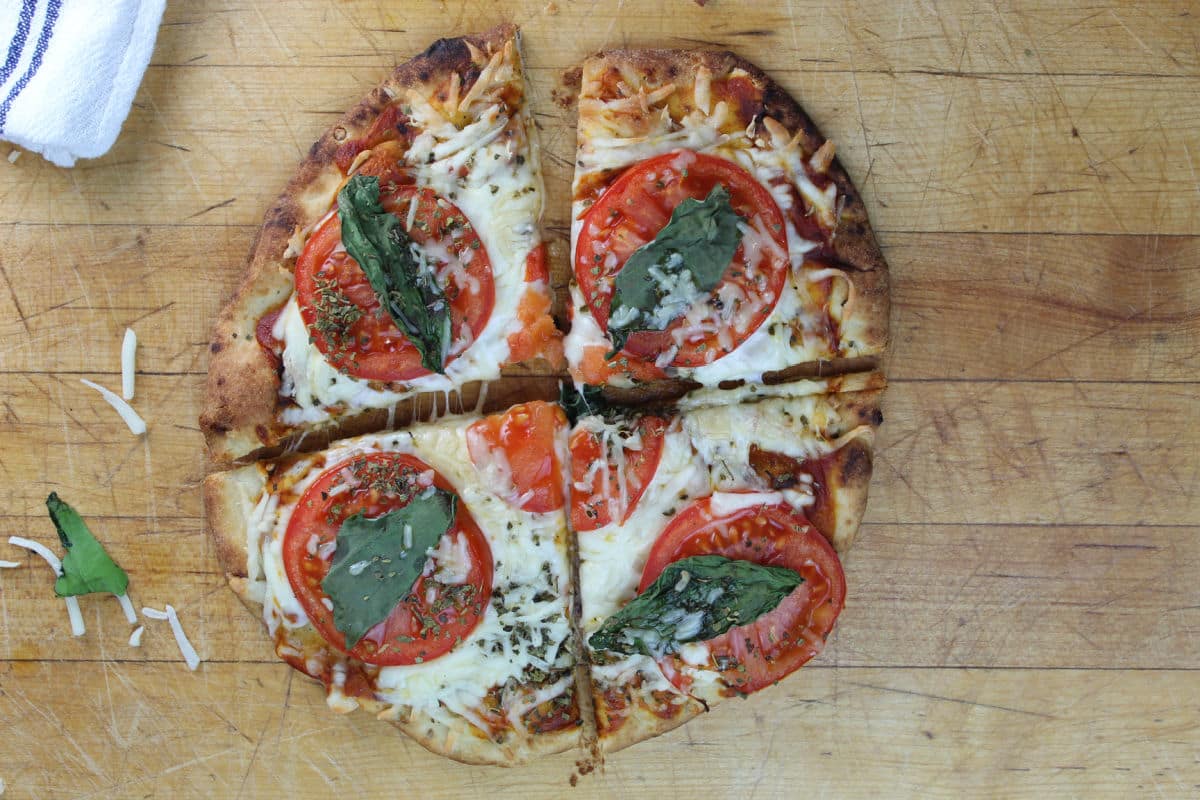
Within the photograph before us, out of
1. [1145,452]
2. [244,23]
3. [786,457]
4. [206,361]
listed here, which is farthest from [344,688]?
[1145,452]

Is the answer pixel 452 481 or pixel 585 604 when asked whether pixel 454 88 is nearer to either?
pixel 452 481

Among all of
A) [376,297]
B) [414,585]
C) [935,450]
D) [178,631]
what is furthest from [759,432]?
[178,631]

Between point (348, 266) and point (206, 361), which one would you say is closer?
point (348, 266)

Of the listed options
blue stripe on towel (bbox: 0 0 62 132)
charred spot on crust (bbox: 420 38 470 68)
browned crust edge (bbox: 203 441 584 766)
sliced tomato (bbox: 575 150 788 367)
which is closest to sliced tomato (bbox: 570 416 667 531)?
sliced tomato (bbox: 575 150 788 367)

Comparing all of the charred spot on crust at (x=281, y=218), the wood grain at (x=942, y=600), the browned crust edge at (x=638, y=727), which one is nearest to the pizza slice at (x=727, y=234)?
the wood grain at (x=942, y=600)

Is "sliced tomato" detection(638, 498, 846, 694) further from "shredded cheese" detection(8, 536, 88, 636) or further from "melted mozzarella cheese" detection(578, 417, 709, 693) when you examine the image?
"shredded cheese" detection(8, 536, 88, 636)

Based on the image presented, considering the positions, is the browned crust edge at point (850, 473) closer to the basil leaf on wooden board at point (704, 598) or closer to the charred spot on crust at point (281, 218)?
the basil leaf on wooden board at point (704, 598)
